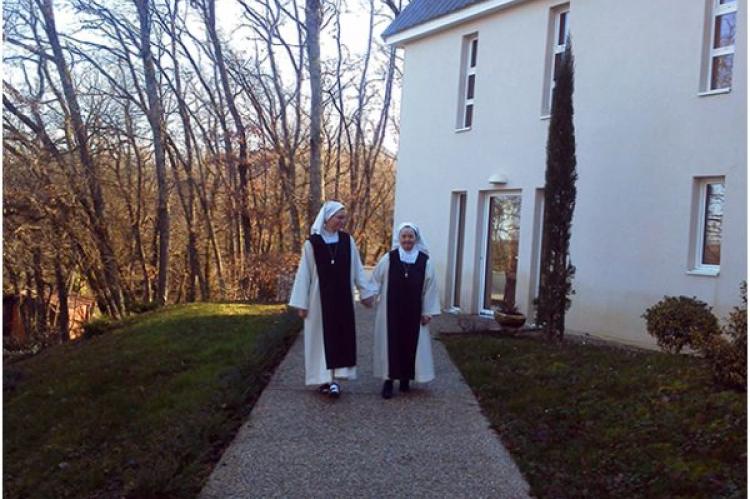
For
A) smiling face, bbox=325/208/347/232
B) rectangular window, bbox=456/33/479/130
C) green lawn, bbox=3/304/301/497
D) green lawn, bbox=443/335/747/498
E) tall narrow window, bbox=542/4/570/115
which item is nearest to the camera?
green lawn, bbox=443/335/747/498

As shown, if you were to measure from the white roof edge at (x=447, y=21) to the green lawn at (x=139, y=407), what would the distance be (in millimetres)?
6434

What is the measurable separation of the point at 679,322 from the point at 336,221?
4.52 meters

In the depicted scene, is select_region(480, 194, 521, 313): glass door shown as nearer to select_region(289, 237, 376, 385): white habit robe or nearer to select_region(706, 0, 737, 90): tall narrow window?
select_region(706, 0, 737, 90): tall narrow window

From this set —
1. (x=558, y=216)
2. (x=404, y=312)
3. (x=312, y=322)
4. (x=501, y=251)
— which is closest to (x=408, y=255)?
(x=404, y=312)

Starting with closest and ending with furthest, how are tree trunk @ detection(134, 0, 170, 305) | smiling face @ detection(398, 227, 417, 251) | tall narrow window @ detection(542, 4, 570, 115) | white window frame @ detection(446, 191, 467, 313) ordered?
smiling face @ detection(398, 227, 417, 251), tall narrow window @ detection(542, 4, 570, 115), white window frame @ detection(446, 191, 467, 313), tree trunk @ detection(134, 0, 170, 305)

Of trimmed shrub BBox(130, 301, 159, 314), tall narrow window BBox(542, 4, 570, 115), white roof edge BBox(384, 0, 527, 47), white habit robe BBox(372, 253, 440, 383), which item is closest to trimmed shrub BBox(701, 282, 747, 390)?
white habit robe BBox(372, 253, 440, 383)

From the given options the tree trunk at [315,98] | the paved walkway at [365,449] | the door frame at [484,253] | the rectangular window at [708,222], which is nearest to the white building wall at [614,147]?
the door frame at [484,253]

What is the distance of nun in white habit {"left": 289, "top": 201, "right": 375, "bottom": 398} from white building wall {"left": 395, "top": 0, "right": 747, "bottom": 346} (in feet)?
17.4

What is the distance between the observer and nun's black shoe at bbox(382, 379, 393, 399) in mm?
7490

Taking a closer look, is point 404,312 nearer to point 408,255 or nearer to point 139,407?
point 408,255

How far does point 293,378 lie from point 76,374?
12.1ft

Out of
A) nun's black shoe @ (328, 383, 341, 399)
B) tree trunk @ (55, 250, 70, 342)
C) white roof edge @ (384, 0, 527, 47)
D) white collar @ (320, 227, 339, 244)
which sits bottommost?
tree trunk @ (55, 250, 70, 342)

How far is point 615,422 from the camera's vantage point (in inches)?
250

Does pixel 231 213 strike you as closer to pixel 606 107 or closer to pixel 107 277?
pixel 107 277
